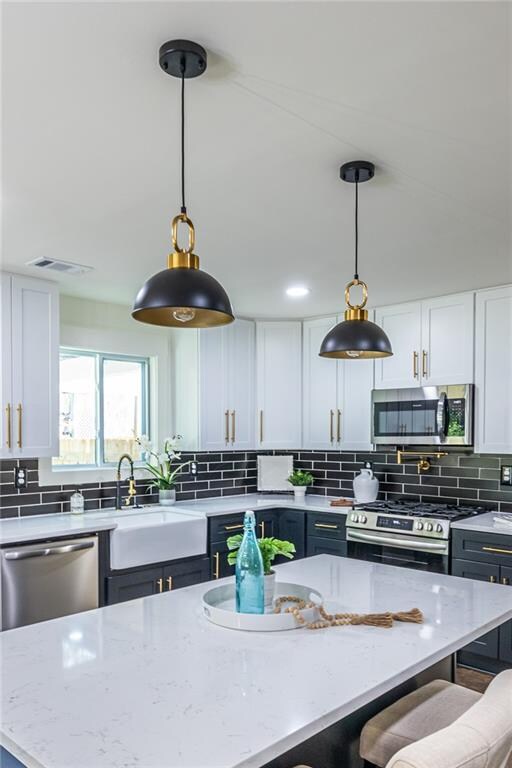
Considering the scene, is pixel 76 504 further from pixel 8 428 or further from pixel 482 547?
pixel 482 547

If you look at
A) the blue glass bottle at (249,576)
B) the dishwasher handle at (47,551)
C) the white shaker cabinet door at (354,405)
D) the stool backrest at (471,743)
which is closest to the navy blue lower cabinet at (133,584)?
the dishwasher handle at (47,551)

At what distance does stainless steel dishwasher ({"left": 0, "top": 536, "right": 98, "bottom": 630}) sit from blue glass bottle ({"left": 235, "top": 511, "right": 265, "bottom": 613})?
1756 millimetres

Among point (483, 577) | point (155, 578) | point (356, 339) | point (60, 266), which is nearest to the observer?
point (356, 339)

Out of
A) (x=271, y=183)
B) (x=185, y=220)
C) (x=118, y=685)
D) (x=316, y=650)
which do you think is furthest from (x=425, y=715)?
(x=271, y=183)

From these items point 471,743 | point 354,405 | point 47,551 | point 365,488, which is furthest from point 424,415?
point 471,743

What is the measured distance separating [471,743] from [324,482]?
4.04 meters

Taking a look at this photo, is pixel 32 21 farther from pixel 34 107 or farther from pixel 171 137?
pixel 171 137

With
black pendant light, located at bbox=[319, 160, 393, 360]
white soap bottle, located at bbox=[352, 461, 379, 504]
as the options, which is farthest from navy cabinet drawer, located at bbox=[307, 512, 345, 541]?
black pendant light, located at bbox=[319, 160, 393, 360]

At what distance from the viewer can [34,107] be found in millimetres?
1769

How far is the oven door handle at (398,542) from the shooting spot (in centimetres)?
372

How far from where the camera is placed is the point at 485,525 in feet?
11.8

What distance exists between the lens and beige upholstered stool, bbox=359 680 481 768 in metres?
1.63

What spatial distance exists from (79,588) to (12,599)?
38 cm

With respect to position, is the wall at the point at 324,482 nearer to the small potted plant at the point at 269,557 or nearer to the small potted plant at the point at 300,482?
the small potted plant at the point at 300,482
